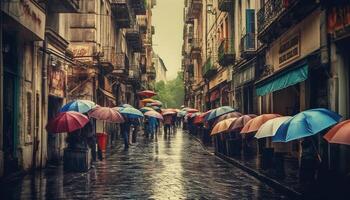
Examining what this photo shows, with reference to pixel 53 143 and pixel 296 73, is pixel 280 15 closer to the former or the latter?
pixel 296 73

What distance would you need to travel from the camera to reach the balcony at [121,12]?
3048 centimetres

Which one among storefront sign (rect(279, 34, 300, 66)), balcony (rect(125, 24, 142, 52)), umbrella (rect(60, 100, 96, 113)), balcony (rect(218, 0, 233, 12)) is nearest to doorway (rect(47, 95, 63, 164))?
umbrella (rect(60, 100, 96, 113))

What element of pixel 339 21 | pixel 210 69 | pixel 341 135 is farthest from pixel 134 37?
pixel 341 135

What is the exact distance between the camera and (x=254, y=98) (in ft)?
79.0

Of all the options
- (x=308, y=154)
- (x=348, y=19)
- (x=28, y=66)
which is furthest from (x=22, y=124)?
(x=348, y=19)

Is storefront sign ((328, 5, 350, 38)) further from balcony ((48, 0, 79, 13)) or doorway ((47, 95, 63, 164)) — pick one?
doorway ((47, 95, 63, 164))

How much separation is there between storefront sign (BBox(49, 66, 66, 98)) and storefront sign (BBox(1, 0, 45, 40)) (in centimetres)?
306

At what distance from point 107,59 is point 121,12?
5530mm

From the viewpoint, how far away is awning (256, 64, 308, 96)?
1411 centimetres

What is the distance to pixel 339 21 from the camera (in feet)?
39.7

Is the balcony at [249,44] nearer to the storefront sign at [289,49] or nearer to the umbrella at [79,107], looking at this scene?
the storefront sign at [289,49]

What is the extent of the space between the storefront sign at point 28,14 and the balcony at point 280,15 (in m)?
7.21

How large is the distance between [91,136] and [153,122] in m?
16.1

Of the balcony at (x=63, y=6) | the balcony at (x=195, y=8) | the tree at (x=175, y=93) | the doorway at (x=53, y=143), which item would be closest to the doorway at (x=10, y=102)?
the doorway at (x=53, y=143)
